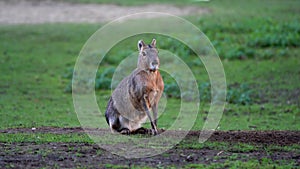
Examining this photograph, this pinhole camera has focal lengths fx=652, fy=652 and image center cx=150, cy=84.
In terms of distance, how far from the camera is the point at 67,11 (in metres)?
25.2

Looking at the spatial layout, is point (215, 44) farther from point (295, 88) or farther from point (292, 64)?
point (295, 88)

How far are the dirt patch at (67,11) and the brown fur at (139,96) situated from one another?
A: 14.3 meters

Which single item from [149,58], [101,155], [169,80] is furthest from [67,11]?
[101,155]

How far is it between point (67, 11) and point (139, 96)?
16742 mm

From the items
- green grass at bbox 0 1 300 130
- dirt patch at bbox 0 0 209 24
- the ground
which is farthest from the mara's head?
dirt patch at bbox 0 0 209 24

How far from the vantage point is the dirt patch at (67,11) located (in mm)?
23984

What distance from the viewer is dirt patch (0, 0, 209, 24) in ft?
78.7

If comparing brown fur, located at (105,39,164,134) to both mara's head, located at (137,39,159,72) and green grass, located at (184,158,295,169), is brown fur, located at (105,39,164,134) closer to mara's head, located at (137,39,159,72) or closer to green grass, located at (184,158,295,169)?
mara's head, located at (137,39,159,72)

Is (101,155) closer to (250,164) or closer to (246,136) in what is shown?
(250,164)

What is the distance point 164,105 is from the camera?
14258 millimetres

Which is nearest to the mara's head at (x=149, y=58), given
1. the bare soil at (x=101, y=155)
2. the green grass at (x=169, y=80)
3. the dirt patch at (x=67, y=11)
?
the bare soil at (x=101, y=155)

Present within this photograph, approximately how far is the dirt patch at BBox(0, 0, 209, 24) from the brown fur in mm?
14302

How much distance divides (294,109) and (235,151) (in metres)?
6.07

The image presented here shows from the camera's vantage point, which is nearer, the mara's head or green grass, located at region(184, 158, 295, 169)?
green grass, located at region(184, 158, 295, 169)
